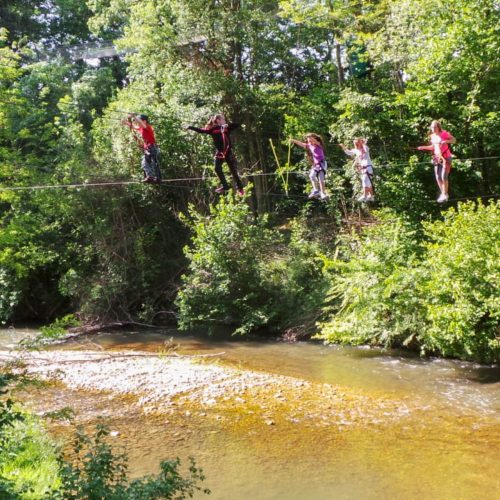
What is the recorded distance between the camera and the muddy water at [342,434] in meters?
6.46

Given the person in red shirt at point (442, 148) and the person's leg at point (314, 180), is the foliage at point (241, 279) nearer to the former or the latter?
the person's leg at point (314, 180)

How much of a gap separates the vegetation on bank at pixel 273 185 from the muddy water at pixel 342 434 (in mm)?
1290

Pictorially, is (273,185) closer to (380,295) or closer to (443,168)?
(380,295)

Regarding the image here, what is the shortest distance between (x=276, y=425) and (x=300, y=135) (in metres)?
11.3

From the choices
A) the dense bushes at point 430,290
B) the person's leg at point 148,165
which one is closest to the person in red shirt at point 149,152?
the person's leg at point 148,165

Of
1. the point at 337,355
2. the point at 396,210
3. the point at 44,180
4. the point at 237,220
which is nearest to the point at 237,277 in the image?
the point at 237,220

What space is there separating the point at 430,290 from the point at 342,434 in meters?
4.14

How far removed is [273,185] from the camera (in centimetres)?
2044

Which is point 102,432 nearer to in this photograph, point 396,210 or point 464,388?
point 464,388

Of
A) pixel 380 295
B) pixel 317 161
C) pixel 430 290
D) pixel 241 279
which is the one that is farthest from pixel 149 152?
pixel 430 290

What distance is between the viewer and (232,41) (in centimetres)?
1853

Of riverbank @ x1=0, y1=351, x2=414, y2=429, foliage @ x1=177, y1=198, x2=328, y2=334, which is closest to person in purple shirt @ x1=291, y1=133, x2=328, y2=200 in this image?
foliage @ x1=177, y1=198, x2=328, y2=334

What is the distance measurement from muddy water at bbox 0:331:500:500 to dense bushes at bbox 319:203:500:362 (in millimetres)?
701

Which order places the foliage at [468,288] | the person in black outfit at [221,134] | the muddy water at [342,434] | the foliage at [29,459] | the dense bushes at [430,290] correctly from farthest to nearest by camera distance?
the person in black outfit at [221,134], the dense bushes at [430,290], the foliage at [468,288], the muddy water at [342,434], the foliage at [29,459]
